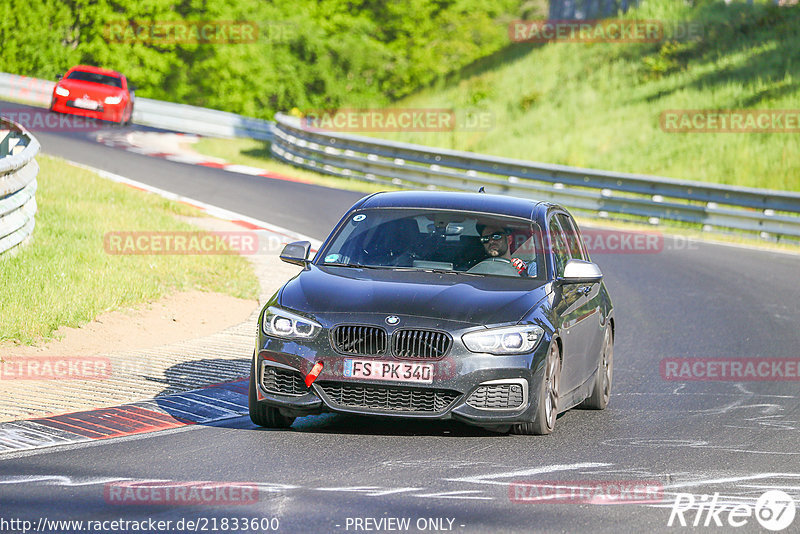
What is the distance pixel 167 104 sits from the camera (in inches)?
1772

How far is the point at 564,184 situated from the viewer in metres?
27.5

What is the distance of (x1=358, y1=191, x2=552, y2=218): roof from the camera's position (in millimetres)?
9258

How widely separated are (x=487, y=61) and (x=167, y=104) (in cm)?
1335

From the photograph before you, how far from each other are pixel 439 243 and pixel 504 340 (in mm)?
1343

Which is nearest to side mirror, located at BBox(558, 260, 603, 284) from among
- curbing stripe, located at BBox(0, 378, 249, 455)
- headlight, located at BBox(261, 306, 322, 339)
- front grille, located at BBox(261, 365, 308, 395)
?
headlight, located at BBox(261, 306, 322, 339)

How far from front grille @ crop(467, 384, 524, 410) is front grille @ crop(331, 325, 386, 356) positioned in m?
0.63

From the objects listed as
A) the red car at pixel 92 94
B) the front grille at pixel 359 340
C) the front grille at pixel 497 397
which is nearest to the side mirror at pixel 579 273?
the front grille at pixel 497 397

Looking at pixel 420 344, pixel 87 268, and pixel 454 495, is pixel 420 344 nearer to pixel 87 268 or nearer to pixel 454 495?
pixel 454 495

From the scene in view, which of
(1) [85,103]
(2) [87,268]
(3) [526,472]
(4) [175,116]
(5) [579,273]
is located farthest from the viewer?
(4) [175,116]

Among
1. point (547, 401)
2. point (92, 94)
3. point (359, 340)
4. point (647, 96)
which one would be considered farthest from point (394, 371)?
point (647, 96)

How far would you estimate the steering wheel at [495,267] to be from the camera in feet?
28.8

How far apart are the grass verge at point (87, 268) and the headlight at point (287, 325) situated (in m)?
3.40

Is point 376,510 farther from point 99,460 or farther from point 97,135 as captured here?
point 97,135

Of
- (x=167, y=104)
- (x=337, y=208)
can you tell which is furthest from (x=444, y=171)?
(x=167, y=104)
